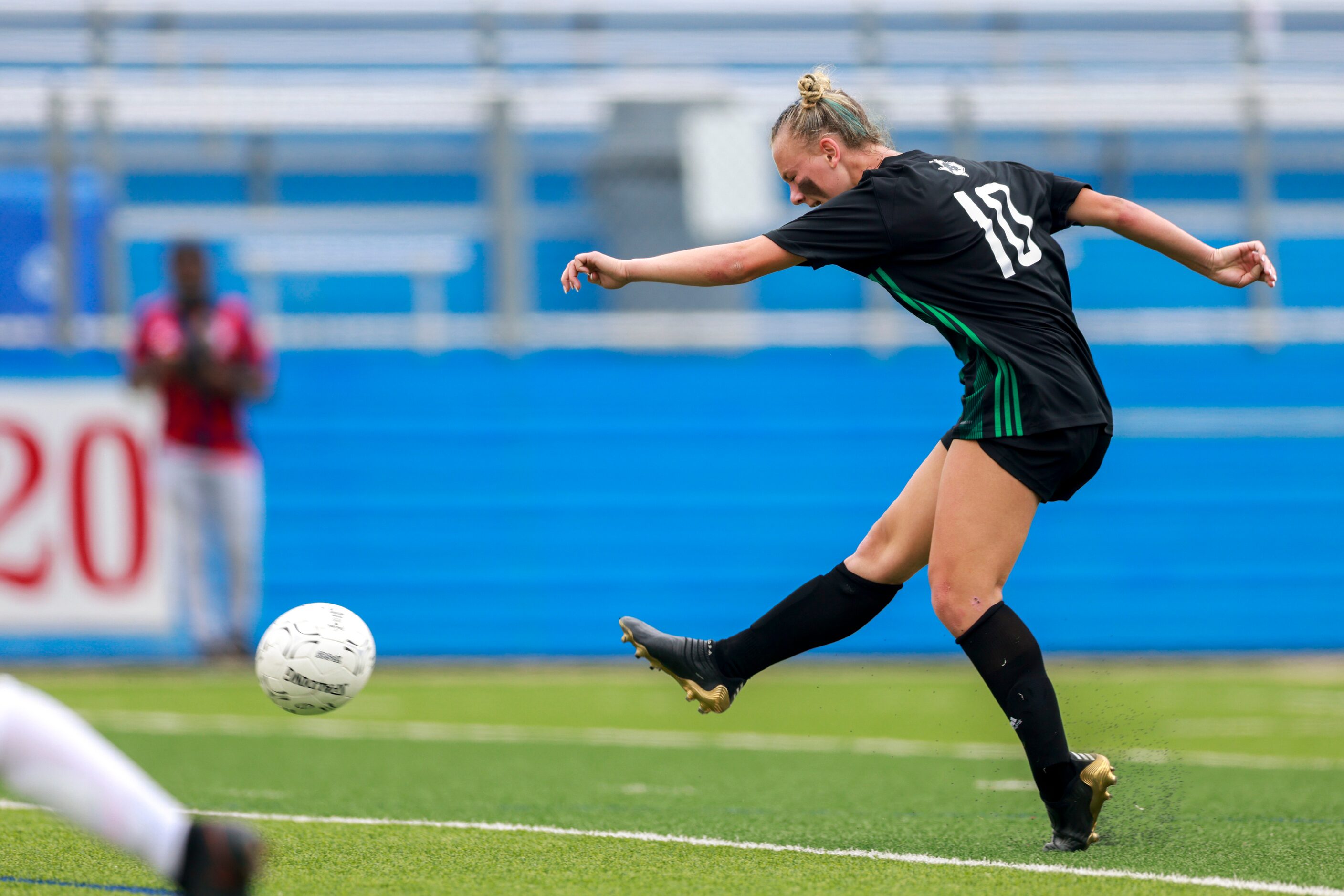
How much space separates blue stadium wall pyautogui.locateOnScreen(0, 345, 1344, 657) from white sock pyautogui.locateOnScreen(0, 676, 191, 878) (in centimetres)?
780

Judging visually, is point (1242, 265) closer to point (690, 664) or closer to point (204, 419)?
point (690, 664)

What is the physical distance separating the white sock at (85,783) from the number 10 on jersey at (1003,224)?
7.75 feet

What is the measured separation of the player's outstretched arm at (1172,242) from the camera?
4.30m

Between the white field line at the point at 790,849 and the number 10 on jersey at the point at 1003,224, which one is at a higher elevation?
the number 10 on jersey at the point at 1003,224

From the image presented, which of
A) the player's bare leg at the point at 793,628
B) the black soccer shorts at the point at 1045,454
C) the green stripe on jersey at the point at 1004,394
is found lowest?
the player's bare leg at the point at 793,628

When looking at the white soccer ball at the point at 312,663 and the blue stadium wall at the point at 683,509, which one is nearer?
the white soccer ball at the point at 312,663

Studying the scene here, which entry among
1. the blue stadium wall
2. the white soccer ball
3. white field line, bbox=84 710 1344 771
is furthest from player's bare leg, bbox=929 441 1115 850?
the blue stadium wall

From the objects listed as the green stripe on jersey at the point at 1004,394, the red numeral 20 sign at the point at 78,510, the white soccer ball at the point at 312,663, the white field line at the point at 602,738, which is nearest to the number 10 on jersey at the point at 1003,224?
the green stripe on jersey at the point at 1004,394

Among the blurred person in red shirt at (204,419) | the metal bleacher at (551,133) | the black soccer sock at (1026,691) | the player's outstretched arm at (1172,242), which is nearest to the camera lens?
the black soccer sock at (1026,691)

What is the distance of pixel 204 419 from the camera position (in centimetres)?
983

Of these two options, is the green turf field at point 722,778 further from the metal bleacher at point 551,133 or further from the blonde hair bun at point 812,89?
the metal bleacher at point 551,133

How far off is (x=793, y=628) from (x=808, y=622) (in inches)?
1.7

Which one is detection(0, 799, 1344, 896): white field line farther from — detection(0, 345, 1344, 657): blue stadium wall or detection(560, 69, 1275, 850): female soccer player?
detection(0, 345, 1344, 657): blue stadium wall

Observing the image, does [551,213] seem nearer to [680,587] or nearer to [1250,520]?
[680,587]
